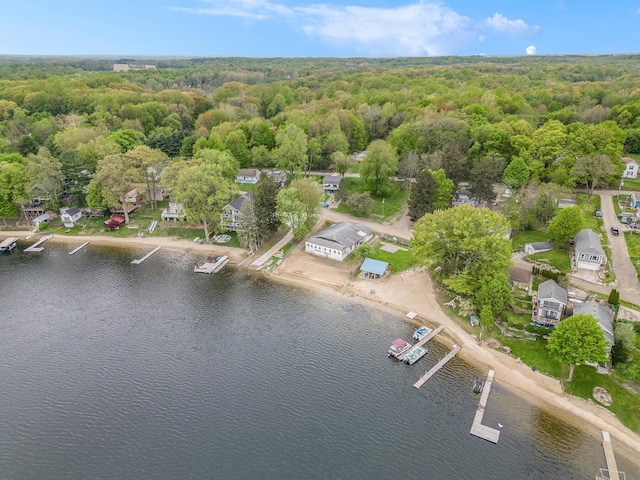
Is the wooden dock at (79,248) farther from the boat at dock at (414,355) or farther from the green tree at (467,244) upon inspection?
the boat at dock at (414,355)

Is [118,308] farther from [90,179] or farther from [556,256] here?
[556,256]

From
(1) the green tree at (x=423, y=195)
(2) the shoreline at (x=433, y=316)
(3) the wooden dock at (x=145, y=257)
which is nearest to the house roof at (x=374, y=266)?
(2) the shoreline at (x=433, y=316)

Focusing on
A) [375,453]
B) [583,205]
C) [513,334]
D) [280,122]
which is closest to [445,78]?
[280,122]

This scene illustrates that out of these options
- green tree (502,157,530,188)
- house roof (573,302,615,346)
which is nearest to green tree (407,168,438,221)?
green tree (502,157,530,188)

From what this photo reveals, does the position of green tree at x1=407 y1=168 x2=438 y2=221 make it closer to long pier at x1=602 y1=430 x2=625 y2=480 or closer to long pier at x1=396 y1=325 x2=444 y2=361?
long pier at x1=396 y1=325 x2=444 y2=361


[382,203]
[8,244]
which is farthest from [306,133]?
[8,244]
